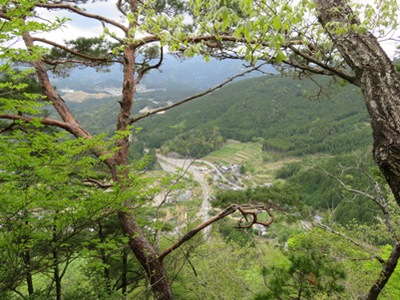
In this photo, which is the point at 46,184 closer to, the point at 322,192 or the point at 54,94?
the point at 54,94

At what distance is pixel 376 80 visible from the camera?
90.1 inches

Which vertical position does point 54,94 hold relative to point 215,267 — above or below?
above

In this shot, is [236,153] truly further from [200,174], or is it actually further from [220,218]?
[220,218]

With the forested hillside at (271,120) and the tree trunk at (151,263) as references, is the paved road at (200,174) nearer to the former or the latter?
the tree trunk at (151,263)

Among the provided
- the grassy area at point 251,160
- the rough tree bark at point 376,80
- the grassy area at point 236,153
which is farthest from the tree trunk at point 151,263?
the grassy area at point 236,153

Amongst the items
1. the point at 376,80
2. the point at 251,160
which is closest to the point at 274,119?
the point at 251,160

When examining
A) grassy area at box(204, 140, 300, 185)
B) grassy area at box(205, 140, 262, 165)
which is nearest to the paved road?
grassy area at box(204, 140, 300, 185)

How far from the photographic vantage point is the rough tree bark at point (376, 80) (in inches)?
81.9

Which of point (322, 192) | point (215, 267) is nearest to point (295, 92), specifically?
point (322, 192)

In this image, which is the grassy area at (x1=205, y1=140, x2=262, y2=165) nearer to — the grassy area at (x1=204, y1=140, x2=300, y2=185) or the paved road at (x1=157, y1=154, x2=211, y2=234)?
the grassy area at (x1=204, y1=140, x2=300, y2=185)

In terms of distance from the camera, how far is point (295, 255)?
3676 millimetres

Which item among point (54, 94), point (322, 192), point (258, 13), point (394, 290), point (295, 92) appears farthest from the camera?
point (295, 92)

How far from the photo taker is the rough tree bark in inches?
81.9

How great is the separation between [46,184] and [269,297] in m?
2.87
